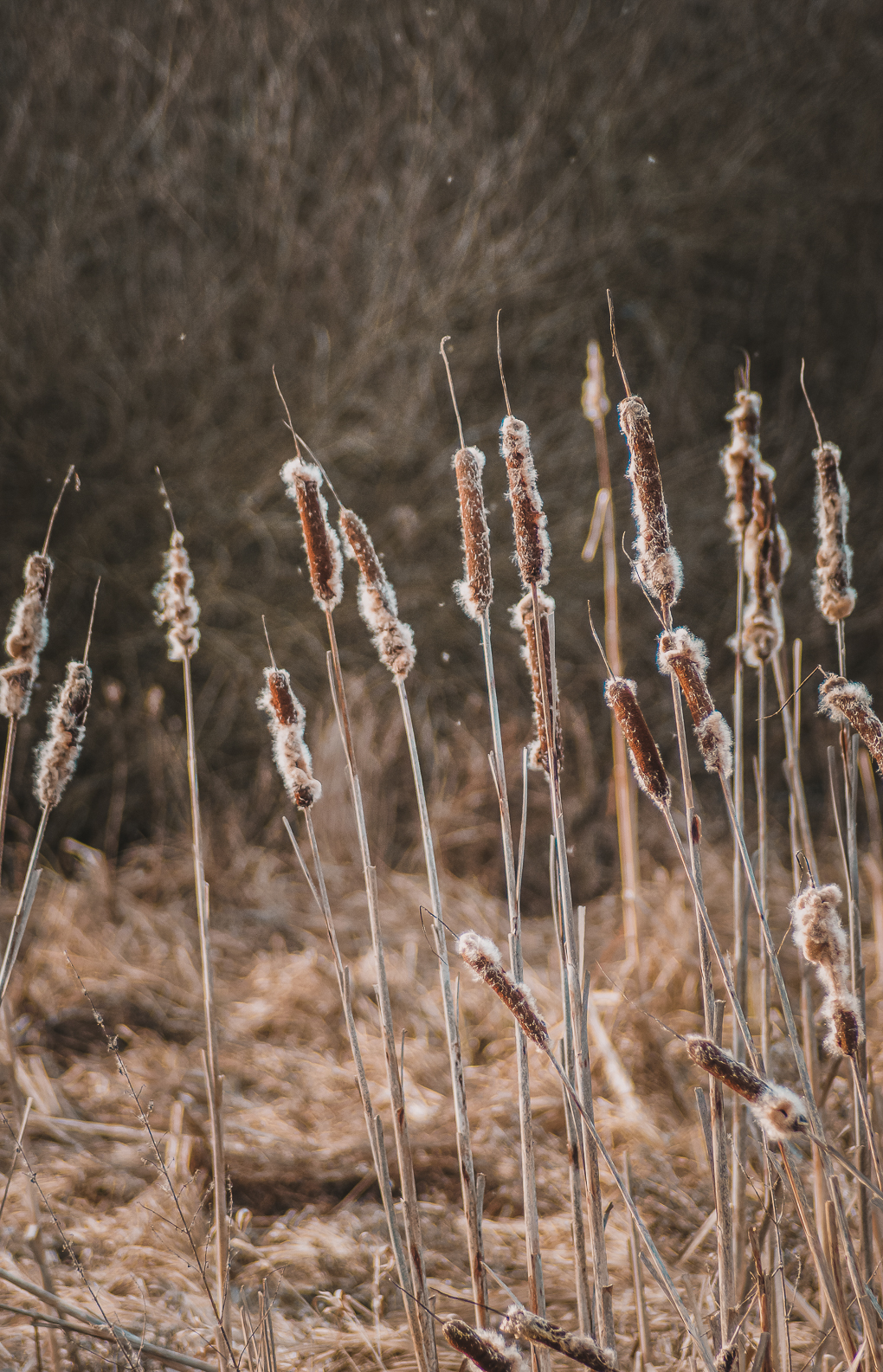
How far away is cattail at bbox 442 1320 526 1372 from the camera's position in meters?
0.48

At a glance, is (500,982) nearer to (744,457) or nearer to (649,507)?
(649,507)

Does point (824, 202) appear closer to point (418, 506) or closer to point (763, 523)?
point (418, 506)

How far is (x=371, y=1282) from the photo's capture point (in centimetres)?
113

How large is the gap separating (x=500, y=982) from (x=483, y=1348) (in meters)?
0.17

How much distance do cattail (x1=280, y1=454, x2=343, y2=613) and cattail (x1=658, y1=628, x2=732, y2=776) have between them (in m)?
0.21

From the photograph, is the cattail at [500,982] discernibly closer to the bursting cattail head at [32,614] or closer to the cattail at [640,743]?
the cattail at [640,743]

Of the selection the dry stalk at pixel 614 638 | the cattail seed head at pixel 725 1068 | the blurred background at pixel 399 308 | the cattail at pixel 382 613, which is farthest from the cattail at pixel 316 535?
the blurred background at pixel 399 308

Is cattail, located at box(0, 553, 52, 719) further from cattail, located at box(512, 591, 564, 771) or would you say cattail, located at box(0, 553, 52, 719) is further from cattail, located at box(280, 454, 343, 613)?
cattail, located at box(512, 591, 564, 771)

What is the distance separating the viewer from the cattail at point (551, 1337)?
455 mm

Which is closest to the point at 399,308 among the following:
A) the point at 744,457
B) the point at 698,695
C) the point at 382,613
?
the point at 744,457

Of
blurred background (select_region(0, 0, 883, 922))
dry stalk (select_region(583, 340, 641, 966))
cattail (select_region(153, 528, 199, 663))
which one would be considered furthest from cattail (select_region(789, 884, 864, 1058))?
blurred background (select_region(0, 0, 883, 922))

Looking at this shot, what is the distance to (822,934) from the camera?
1.61ft

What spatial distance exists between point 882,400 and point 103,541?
2.74 metres

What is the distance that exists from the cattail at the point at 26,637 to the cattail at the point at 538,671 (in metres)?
0.35
